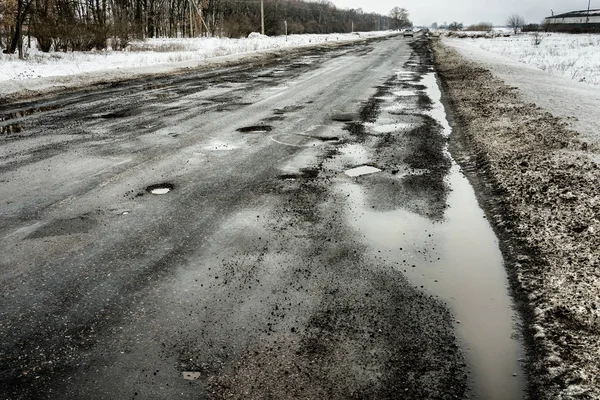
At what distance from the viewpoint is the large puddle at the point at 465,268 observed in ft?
8.80

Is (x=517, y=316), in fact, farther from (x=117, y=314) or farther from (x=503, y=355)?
(x=117, y=314)

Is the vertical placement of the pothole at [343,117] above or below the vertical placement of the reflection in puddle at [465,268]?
above

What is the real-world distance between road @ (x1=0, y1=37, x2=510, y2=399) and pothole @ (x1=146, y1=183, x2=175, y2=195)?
47 mm

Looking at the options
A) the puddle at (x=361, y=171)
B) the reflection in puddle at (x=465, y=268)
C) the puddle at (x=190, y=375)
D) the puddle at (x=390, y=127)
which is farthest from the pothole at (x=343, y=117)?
the puddle at (x=190, y=375)

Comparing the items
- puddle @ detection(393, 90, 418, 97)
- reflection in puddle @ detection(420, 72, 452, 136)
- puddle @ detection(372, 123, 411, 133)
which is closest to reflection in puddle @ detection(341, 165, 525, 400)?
puddle @ detection(372, 123, 411, 133)

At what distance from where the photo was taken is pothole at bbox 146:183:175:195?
533cm

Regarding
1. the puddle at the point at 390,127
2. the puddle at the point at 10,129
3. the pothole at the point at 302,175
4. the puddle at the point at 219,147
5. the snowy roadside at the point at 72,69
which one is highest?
the snowy roadside at the point at 72,69

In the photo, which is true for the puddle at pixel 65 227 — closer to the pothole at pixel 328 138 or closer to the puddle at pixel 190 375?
the puddle at pixel 190 375

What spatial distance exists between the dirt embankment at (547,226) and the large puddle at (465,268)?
117 mm

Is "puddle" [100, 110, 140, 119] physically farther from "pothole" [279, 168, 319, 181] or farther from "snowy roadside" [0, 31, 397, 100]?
"pothole" [279, 168, 319, 181]

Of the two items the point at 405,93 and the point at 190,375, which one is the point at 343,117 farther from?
the point at 190,375

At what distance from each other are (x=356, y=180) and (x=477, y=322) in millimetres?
3042

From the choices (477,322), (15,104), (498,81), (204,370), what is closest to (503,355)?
(477,322)

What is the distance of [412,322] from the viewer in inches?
120
